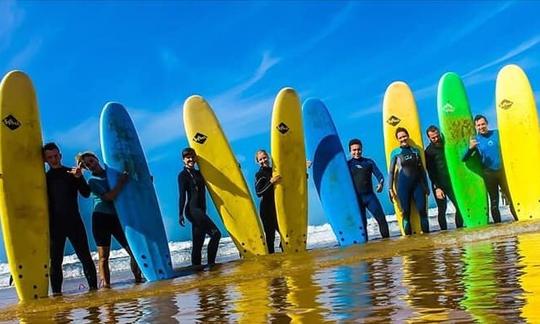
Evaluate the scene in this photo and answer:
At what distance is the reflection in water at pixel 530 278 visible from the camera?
7.75 feet

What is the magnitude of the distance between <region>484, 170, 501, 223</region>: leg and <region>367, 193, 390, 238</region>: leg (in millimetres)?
1641

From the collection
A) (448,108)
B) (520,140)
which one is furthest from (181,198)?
(520,140)

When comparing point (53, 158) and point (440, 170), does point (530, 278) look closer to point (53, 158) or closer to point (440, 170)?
point (53, 158)

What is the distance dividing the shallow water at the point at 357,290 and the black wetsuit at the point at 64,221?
1.83ft

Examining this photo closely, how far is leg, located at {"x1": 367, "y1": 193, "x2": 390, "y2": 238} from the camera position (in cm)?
841

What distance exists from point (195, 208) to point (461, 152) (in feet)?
13.6

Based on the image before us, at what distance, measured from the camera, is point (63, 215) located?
6.18 metres

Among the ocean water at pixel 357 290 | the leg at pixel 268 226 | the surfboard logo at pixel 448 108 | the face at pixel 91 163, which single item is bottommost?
the ocean water at pixel 357 290

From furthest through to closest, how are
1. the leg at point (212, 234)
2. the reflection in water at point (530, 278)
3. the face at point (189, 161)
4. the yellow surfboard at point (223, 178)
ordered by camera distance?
the yellow surfboard at point (223, 178) < the face at point (189, 161) < the leg at point (212, 234) < the reflection in water at point (530, 278)

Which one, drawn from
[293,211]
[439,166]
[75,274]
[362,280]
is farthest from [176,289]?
[75,274]

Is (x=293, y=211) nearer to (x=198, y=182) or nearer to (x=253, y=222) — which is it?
(x=253, y=222)

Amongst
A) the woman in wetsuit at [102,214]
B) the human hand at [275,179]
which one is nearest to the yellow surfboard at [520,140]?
the human hand at [275,179]

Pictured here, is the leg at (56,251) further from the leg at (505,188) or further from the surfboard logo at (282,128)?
the leg at (505,188)

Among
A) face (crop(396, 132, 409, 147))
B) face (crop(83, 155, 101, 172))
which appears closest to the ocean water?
face (crop(83, 155, 101, 172))
